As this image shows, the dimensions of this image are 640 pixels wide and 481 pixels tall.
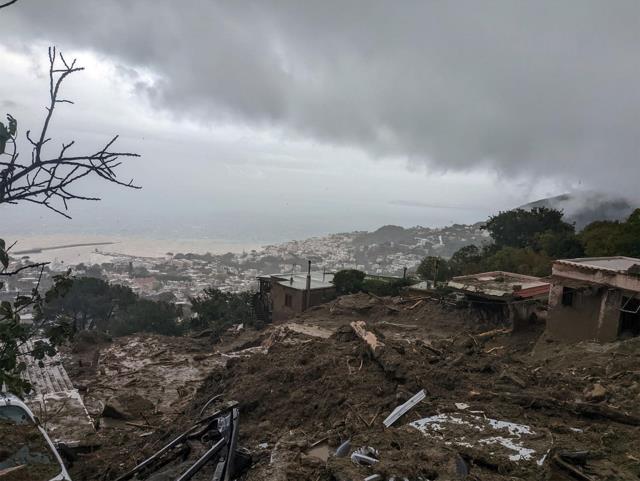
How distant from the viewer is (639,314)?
1312cm

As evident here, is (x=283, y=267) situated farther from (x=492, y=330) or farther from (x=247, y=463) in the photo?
(x=247, y=463)

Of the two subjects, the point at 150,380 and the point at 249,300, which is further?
the point at 249,300

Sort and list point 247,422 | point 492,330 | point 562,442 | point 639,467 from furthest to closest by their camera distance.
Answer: point 492,330, point 247,422, point 562,442, point 639,467

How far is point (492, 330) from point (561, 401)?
41.2 ft

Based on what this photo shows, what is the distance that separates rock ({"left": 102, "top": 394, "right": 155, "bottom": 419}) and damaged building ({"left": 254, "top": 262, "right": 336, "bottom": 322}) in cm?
1932

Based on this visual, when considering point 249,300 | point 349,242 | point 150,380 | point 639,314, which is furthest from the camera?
point 349,242

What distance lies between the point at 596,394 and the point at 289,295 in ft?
81.0

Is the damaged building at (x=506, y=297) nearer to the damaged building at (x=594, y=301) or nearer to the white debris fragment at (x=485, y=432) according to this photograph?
the damaged building at (x=594, y=301)

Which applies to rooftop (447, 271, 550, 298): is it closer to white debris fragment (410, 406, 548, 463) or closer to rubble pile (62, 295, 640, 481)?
rubble pile (62, 295, 640, 481)

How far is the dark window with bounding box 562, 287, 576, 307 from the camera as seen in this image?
1438cm

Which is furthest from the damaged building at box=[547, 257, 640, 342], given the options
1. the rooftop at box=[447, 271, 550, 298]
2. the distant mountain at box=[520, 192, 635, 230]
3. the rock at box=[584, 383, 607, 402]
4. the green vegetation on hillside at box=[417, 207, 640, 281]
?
the distant mountain at box=[520, 192, 635, 230]

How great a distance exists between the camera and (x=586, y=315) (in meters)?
14.2

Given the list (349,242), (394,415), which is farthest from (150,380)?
(349,242)

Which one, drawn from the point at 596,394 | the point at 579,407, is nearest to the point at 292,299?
the point at 596,394
